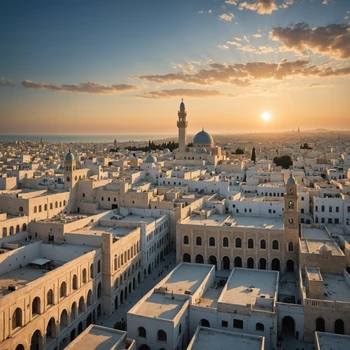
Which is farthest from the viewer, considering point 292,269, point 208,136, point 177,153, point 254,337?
point 208,136

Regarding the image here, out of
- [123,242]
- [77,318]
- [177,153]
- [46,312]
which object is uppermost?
[177,153]

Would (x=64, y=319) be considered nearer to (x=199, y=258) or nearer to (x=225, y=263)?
(x=199, y=258)

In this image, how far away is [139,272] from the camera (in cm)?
3412

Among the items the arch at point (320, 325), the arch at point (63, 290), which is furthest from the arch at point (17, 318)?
the arch at point (320, 325)

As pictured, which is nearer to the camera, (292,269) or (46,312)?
(46,312)

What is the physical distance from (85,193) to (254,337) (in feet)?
87.7

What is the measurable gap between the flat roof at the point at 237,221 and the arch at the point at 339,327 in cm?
1165

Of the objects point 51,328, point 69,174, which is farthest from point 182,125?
point 51,328

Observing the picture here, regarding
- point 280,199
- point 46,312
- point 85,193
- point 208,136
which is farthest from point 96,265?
point 208,136

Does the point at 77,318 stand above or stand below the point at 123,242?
below

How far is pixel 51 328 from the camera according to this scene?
23641 mm

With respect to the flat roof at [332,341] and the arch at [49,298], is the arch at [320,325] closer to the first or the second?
the flat roof at [332,341]

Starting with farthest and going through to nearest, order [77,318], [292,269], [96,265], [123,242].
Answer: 1. [292,269]
2. [123,242]
3. [96,265]
4. [77,318]

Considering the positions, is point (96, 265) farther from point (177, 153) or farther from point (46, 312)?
point (177, 153)
